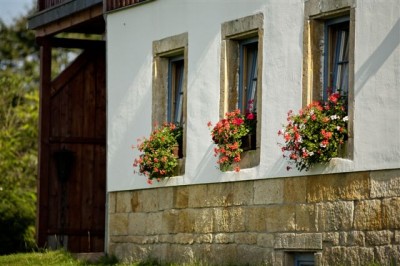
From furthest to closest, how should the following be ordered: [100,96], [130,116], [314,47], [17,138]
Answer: [17,138], [100,96], [130,116], [314,47]

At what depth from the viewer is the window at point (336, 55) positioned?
1597 centimetres

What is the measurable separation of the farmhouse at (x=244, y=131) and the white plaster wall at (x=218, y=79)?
21 mm

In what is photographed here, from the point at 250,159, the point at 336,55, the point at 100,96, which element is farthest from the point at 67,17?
the point at 336,55

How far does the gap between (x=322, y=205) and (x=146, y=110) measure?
4.75 m

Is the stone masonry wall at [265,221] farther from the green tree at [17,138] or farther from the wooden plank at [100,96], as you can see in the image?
the green tree at [17,138]

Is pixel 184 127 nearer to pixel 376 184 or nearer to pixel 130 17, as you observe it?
pixel 130 17

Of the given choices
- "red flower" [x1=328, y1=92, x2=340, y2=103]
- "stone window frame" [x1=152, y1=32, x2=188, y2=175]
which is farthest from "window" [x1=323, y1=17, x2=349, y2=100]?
"stone window frame" [x1=152, y1=32, x2=188, y2=175]

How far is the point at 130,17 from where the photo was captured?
20.3 metres

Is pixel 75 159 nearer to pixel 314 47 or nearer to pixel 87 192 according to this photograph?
pixel 87 192

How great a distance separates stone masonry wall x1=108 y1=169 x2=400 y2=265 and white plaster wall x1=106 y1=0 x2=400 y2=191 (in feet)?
0.57

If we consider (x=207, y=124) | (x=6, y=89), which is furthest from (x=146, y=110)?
(x=6, y=89)

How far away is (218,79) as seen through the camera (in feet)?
59.1

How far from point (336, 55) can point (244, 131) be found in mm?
1825

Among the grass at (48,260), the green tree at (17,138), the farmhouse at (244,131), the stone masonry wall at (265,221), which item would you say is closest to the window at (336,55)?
the farmhouse at (244,131)
